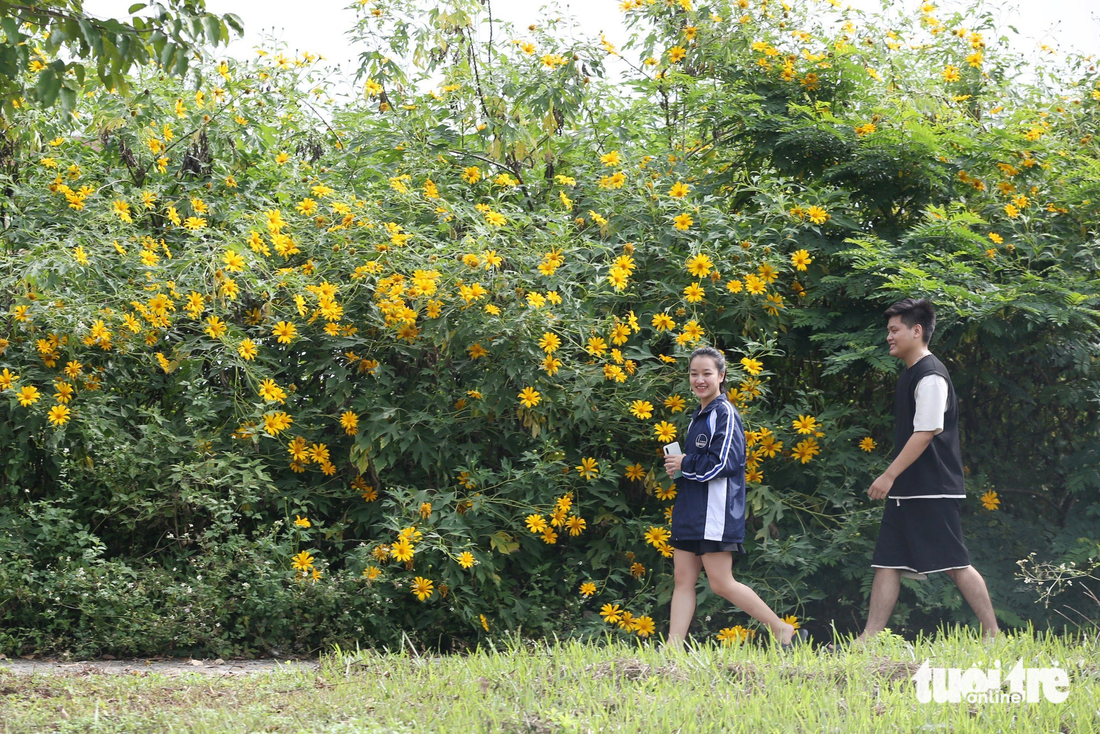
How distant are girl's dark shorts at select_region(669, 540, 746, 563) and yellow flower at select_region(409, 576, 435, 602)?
3.92 ft

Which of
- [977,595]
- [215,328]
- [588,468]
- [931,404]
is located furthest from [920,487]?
[215,328]

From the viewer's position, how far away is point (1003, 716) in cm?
302

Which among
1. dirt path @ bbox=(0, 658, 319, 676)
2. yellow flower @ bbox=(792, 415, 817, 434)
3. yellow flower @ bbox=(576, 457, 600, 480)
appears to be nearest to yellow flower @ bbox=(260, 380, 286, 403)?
dirt path @ bbox=(0, 658, 319, 676)

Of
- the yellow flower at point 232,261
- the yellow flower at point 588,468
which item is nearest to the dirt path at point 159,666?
the yellow flower at point 588,468

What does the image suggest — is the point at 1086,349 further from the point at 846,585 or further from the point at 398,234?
the point at 398,234

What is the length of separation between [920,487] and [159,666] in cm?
357

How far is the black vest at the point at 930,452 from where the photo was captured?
432 centimetres

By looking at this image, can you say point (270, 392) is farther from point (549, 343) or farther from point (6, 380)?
point (549, 343)

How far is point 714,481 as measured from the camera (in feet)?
14.0

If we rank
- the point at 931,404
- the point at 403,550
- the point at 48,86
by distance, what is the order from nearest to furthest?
the point at 48,86
the point at 931,404
the point at 403,550

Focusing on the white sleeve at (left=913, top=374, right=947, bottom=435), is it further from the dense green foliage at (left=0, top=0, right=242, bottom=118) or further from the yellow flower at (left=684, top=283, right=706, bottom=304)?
the dense green foliage at (left=0, top=0, right=242, bottom=118)

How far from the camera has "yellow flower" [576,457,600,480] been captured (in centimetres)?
490

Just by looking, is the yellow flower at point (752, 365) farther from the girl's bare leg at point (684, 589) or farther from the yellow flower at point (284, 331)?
the yellow flower at point (284, 331)

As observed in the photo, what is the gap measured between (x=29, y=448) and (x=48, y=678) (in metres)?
1.54
